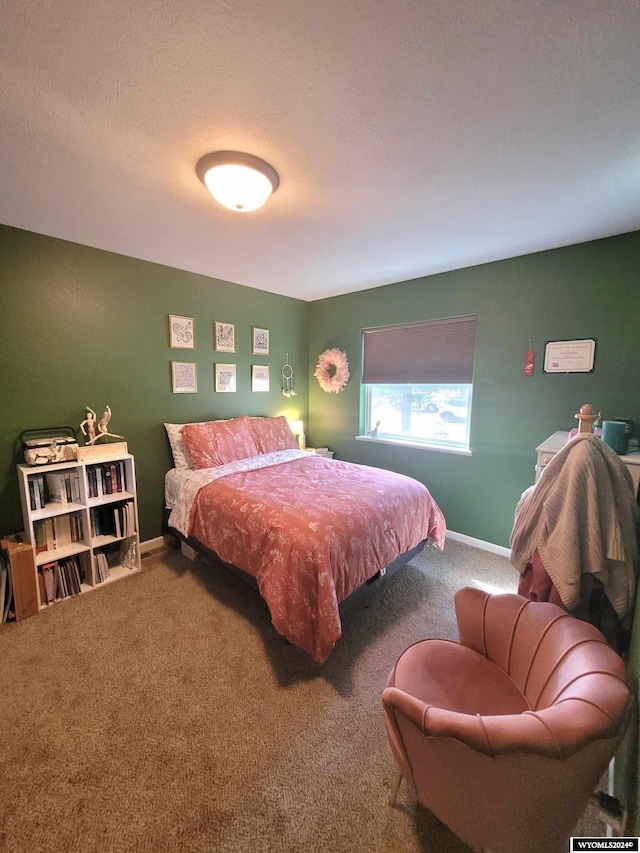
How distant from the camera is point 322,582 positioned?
1608 mm

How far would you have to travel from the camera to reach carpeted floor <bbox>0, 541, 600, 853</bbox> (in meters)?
1.08

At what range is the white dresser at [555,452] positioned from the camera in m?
1.69

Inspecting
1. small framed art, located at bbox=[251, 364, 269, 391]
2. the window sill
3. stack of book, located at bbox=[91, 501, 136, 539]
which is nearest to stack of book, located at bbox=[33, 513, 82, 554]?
stack of book, located at bbox=[91, 501, 136, 539]

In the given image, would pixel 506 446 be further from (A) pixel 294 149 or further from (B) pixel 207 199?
(B) pixel 207 199

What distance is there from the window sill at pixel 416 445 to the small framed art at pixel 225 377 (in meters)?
1.57

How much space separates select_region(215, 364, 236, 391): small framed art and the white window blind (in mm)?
1481


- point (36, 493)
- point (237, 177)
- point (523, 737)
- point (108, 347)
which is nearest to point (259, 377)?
point (108, 347)

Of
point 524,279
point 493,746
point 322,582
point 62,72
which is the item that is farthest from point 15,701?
point 524,279

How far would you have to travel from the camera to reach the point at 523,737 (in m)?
0.70

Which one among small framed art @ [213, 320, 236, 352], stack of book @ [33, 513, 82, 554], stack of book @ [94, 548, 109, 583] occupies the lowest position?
stack of book @ [94, 548, 109, 583]

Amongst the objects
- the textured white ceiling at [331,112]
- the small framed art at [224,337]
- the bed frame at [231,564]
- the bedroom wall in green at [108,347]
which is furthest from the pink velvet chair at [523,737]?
the small framed art at [224,337]

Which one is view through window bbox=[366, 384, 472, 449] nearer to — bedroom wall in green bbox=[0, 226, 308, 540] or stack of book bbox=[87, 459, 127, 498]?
bedroom wall in green bbox=[0, 226, 308, 540]

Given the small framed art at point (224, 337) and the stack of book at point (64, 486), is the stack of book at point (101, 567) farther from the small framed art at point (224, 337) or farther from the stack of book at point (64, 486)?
the small framed art at point (224, 337)

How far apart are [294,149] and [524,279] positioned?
6.99ft
